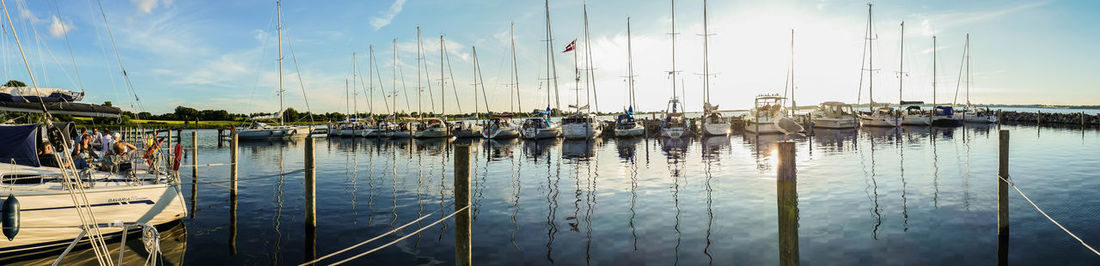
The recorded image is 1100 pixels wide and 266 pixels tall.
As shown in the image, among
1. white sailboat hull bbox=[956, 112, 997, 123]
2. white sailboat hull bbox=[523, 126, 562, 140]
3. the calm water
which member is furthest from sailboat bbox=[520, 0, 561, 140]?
white sailboat hull bbox=[956, 112, 997, 123]

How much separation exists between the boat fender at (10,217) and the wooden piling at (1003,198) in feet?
56.6

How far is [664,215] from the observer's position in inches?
544

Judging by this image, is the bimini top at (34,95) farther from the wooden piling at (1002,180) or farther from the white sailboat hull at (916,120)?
the white sailboat hull at (916,120)

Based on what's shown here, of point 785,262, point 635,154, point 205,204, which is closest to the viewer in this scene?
point 785,262

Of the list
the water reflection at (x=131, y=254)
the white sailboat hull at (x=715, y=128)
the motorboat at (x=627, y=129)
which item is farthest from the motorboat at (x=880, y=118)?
the water reflection at (x=131, y=254)

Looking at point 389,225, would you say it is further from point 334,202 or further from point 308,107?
point 308,107

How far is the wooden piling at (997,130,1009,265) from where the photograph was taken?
10.0m

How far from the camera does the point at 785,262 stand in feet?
22.8

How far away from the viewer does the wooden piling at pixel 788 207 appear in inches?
268

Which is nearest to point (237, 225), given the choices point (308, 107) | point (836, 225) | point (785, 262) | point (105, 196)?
point (105, 196)

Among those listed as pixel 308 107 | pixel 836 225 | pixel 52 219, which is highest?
pixel 308 107

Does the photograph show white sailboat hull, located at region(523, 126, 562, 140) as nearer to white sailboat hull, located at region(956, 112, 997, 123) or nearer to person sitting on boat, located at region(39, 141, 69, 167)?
person sitting on boat, located at region(39, 141, 69, 167)

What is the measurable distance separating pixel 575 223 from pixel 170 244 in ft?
30.4

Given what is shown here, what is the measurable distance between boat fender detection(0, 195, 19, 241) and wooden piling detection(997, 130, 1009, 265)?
17.3m
